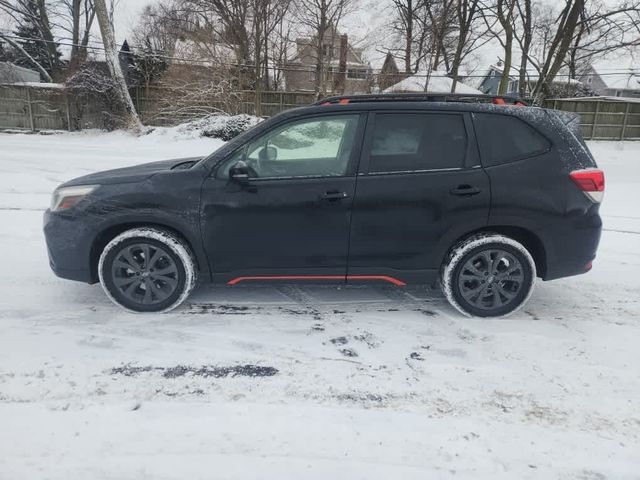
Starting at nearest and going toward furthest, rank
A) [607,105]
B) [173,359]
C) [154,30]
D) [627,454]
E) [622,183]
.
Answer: [627,454] → [173,359] → [622,183] → [607,105] → [154,30]

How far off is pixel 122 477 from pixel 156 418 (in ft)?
1.38

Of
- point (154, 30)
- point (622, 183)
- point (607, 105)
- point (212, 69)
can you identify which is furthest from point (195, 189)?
point (154, 30)

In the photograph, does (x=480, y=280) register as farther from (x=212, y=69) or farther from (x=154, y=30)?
(x=154, y=30)

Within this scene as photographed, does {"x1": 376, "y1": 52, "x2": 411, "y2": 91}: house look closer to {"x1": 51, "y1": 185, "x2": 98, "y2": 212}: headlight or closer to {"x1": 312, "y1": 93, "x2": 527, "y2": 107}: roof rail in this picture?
{"x1": 312, "y1": 93, "x2": 527, "y2": 107}: roof rail

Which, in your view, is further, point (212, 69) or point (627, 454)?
point (212, 69)

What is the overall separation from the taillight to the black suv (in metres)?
0.01

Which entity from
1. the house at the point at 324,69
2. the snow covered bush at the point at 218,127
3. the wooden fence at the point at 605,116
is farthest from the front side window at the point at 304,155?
the wooden fence at the point at 605,116

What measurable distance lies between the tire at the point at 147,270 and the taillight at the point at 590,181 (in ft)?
10.7

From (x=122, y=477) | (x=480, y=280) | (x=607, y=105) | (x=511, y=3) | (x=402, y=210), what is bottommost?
(x=122, y=477)

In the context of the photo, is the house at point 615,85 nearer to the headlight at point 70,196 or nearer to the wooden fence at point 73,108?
the wooden fence at point 73,108

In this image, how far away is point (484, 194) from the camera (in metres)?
3.70

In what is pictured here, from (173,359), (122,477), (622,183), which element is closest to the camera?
(122,477)

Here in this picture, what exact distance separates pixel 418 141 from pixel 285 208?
1.24 m

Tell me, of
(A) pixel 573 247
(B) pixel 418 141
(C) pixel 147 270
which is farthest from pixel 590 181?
(C) pixel 147 270
